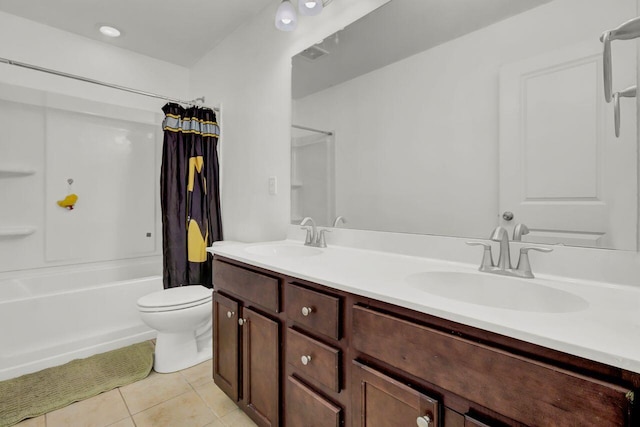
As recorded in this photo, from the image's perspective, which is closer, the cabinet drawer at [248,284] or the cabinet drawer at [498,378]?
the cabinet drawer at [498,378]

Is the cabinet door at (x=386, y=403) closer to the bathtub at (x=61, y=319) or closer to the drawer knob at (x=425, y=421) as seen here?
the drawer knob at (x=425, y=421)

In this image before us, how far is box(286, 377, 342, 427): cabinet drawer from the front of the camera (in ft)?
3.06

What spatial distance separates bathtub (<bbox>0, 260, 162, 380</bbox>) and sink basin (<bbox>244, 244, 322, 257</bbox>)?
1329 millimetres

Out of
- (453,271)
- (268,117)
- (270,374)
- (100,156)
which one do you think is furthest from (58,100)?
(453,271)

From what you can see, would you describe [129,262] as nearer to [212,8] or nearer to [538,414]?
[212,8]

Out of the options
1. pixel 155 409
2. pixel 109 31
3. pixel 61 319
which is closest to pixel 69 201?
pixel 61 319

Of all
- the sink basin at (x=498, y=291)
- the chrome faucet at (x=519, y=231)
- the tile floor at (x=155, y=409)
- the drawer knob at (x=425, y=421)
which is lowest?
the tile floor at (x=155, y=409)

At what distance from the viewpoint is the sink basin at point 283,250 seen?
5.19 feet

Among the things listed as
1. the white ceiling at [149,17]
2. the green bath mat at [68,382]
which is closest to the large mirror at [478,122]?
the white ceiling at [149,17]

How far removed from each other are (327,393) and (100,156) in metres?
3.00

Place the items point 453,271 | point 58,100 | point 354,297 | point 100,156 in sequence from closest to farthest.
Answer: point 354,297, point 453,271, point 58,100, point 100,156

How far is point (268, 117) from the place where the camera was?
81.2 inches

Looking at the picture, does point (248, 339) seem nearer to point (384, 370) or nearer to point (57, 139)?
point (384, 370)

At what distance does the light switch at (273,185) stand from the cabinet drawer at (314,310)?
99 centimetres
